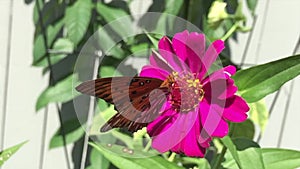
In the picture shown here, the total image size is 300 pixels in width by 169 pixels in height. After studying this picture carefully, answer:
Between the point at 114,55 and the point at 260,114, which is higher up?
the point at 114,55

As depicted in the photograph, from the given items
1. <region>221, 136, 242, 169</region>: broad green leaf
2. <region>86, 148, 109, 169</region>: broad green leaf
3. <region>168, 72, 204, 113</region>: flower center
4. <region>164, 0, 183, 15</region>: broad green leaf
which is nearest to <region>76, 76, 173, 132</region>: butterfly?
<region>168, 72, 204, 113</region>: flower center

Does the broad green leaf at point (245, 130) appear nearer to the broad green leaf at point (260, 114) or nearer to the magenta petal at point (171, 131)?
the broad green leaf at point (260, 114)

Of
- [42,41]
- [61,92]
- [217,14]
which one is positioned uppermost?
[217,14]

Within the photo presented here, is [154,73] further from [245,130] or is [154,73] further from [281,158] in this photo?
[245,130]

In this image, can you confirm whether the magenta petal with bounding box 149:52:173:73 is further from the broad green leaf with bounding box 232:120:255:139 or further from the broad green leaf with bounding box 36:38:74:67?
the broad green leaf with bounding box 36:38:74:67

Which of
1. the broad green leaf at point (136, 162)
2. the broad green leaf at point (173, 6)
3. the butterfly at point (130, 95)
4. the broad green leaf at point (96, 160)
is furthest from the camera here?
the broad green leaf at point (96, 160)

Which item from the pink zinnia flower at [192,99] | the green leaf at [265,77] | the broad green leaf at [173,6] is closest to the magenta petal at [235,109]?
the pink zinnia flower at [192,99]

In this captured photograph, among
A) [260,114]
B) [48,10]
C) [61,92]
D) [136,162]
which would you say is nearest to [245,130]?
[260,114]
